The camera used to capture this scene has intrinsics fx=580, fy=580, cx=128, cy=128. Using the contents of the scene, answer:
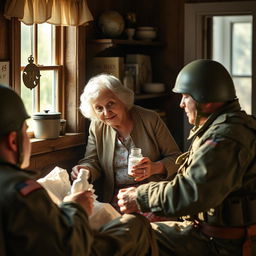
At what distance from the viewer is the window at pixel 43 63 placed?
3756 mm

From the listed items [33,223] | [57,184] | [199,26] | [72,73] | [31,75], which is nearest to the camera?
[33,223]

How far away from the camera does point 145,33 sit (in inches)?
199

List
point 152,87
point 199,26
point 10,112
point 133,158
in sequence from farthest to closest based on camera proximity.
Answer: point 199,26
point 152,87
point 133,158
point 10,112

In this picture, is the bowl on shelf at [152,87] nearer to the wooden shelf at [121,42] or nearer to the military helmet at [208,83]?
the wooden shelf at [121,42]

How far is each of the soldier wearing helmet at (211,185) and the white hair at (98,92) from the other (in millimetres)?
993

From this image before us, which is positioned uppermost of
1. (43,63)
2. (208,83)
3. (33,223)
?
(43,63)

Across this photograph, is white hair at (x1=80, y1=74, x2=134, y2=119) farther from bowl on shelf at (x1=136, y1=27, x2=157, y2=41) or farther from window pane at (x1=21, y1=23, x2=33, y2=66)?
bowl on shelf at (x1=136, y1=27, x2=157, y2=41)

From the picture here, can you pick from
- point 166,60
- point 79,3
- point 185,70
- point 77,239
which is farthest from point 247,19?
point 77,239

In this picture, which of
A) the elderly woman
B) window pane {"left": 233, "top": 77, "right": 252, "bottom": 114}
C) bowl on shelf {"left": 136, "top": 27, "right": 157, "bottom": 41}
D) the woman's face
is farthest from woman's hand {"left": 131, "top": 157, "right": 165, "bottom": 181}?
window pane {"left": 233, "top": 77, "right": 252, "bottom": 114}

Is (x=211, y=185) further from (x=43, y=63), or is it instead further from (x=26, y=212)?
(x=43, y=63)

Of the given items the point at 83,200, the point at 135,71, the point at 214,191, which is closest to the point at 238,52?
the point at 135,71

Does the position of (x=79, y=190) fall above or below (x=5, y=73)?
below

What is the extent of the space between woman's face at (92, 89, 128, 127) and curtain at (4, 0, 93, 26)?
0.58 m

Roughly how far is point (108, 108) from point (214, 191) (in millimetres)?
1423
